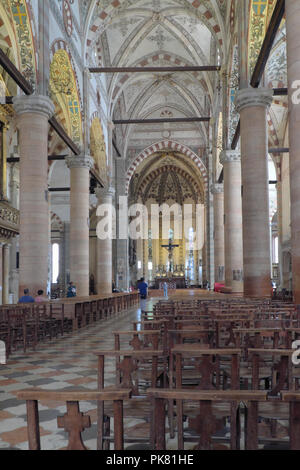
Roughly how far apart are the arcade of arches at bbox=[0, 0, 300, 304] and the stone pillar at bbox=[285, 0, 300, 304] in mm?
27

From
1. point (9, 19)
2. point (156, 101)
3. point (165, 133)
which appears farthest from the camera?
point (165, 133)

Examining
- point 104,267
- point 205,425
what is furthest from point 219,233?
point 205,425

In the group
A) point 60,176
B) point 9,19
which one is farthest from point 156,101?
point 9,19

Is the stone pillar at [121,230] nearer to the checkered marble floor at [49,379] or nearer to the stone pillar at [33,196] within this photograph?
the stone pillar at [33,196]

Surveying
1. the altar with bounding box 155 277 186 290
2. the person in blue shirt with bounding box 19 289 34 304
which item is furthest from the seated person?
the altar with bounding box 155 277 186 290

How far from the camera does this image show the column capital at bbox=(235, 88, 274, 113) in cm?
1389

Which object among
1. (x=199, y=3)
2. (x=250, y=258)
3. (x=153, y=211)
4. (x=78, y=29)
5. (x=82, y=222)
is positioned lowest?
(x=250, y=258)

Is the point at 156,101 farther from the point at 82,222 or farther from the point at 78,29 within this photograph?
the point at 82,222

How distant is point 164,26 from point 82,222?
11.2 m

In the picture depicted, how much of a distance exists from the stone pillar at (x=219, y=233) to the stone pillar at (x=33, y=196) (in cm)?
1445

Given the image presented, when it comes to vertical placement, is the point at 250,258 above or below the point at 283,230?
below

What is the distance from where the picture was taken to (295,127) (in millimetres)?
8289

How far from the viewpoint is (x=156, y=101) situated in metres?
31.9

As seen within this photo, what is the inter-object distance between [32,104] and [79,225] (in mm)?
6949
